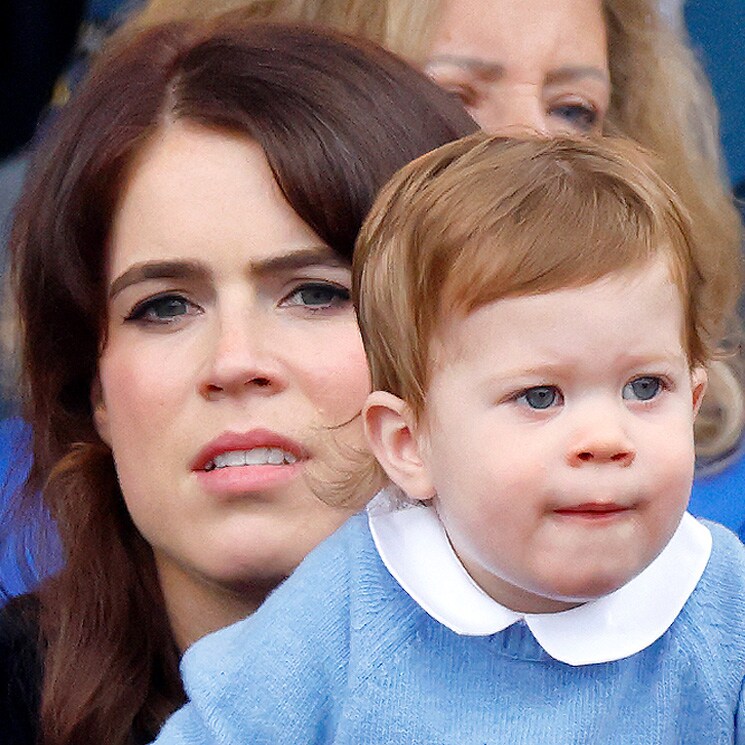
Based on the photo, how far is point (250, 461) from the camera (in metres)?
1.63

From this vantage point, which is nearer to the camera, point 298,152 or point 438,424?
point 438,424

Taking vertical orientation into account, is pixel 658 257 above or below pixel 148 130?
above

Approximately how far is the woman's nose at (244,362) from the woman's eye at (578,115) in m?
1.07

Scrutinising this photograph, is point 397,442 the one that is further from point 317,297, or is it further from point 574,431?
point 317,297

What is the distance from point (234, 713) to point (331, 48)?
0.80m

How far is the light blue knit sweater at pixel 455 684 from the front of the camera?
129 centimetres

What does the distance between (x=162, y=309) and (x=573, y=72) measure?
1075 mm

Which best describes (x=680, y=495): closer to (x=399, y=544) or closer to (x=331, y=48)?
(x=399, y=544)

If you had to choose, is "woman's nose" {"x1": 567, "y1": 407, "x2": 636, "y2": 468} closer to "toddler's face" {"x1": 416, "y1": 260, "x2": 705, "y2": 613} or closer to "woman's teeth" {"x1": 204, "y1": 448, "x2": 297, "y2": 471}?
"toddler's face" {"x1": 416, "y1": 260, "x2": 705, "y2": 613}

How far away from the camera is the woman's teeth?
163 centimetres

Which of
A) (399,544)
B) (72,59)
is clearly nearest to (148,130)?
(399,544)

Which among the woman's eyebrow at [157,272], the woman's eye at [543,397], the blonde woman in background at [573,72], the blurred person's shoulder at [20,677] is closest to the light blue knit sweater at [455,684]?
the woman's eye at [543,397]

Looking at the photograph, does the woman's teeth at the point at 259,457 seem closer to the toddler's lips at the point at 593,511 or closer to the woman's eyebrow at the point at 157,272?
the woman's eyebrow at the point at 157,272

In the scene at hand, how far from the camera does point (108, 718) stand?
1.79 metres
